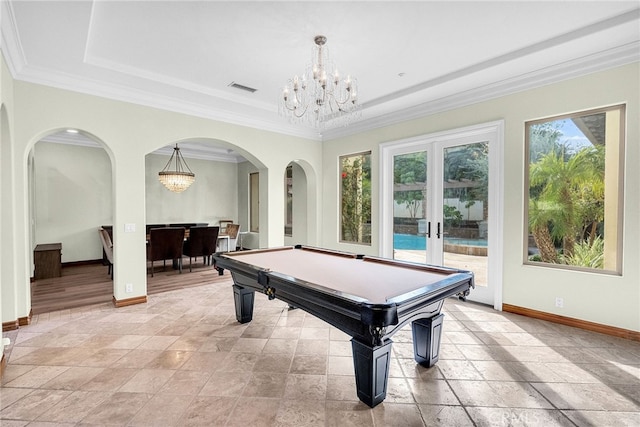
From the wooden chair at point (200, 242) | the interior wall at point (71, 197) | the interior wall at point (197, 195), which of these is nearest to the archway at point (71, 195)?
the interior wall at point (71, 197)

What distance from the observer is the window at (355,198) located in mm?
5660

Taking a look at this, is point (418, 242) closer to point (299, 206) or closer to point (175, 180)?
point (299, 206)

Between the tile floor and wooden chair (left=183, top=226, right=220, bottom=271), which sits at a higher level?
wooden chair (left=183, top=226, right=220, bottom=271)

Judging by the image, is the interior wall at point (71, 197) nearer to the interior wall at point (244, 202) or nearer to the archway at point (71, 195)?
the archway at point (71, 195)

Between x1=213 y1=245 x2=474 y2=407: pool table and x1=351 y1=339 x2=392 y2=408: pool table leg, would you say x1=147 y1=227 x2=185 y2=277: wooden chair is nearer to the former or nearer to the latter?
x1=213 y1=245 x2=474 y2=407: pool table

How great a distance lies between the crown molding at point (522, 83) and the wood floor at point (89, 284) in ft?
14.0

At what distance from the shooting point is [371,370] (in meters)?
1.92

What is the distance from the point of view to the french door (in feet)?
13.2

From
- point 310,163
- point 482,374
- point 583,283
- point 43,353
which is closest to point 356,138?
point 310,163

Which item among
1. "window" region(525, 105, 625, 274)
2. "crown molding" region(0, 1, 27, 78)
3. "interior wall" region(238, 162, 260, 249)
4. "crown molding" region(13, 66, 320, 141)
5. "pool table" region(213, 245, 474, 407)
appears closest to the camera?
"pool table" region(213, 245, 474, 407)

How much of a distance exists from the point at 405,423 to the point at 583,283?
281cm

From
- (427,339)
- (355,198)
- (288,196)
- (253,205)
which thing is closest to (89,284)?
(253,205)

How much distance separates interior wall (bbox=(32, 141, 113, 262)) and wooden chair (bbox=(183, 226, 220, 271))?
2464mm

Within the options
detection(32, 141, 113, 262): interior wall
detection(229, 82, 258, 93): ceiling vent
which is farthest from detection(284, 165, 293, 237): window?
detection(32, 141, 113, 262): interior wall
